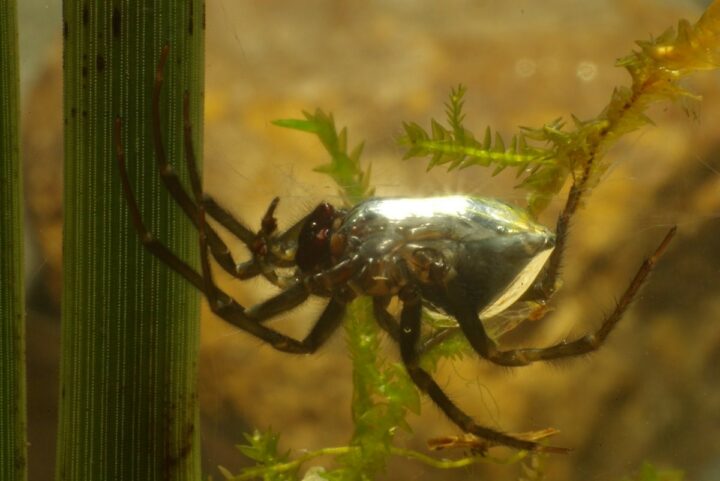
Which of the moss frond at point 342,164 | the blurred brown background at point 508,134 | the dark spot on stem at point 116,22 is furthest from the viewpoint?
the blurred brown background at point 508,134

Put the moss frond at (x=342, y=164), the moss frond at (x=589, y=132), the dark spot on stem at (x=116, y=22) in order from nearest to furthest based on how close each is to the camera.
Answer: the dark spot on stem at (x=116, y=22) → the moss frond at (x=589, y=132) → the moss frond at (x=342, y=164)

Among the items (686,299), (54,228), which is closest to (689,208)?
(686,299)

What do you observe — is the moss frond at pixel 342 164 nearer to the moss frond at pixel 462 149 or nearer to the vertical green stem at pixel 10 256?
the moss frond at pixel 462 149

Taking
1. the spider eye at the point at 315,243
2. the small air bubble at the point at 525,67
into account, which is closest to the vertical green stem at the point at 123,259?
the spider eye at the point at 315,243

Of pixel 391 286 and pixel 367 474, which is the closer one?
pixel 391 286

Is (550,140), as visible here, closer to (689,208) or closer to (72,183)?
(689,208)

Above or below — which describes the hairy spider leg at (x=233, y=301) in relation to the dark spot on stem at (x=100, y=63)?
below

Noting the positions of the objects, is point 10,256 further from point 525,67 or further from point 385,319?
point 525,67
